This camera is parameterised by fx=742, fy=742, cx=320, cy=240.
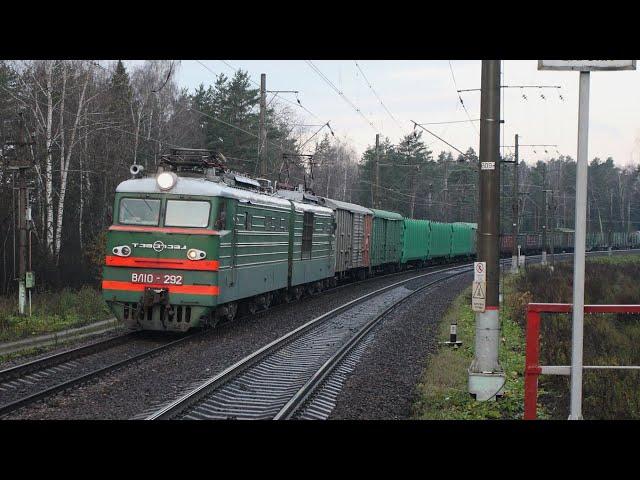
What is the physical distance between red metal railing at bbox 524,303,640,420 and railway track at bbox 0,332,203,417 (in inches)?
214

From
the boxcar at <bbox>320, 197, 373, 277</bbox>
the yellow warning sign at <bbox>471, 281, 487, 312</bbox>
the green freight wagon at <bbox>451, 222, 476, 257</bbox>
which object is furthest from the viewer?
the green freight wagon at <bbox>451, 222, 476, 257</bbox>

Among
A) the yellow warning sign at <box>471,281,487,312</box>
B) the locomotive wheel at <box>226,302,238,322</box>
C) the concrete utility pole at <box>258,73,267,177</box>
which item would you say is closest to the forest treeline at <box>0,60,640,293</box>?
the concrete utility pole at <box>258,73,267,177</box>

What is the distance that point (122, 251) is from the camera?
43.1ft

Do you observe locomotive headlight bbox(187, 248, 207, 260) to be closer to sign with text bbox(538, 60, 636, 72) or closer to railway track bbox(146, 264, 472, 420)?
railway track bbox(146, 264, 472, 420)

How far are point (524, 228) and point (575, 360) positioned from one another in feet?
277

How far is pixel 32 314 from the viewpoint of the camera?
1750cm

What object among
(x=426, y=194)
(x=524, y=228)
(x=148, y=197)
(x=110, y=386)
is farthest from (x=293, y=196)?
(x=524, y=228)

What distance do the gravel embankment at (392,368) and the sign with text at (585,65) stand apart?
14.0 feet

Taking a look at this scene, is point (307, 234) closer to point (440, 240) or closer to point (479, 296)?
point (479, 296)

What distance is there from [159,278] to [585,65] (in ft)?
29.8

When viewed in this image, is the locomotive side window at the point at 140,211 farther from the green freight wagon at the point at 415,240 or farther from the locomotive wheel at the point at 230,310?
the green freight wagon at the point at 415,240

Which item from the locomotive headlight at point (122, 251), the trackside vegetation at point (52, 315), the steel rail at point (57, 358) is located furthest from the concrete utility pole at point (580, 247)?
the trackside vegetation at point (52, 315)

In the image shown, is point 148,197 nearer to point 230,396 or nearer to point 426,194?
point 230,396

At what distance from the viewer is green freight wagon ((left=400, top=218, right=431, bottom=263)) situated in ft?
128
